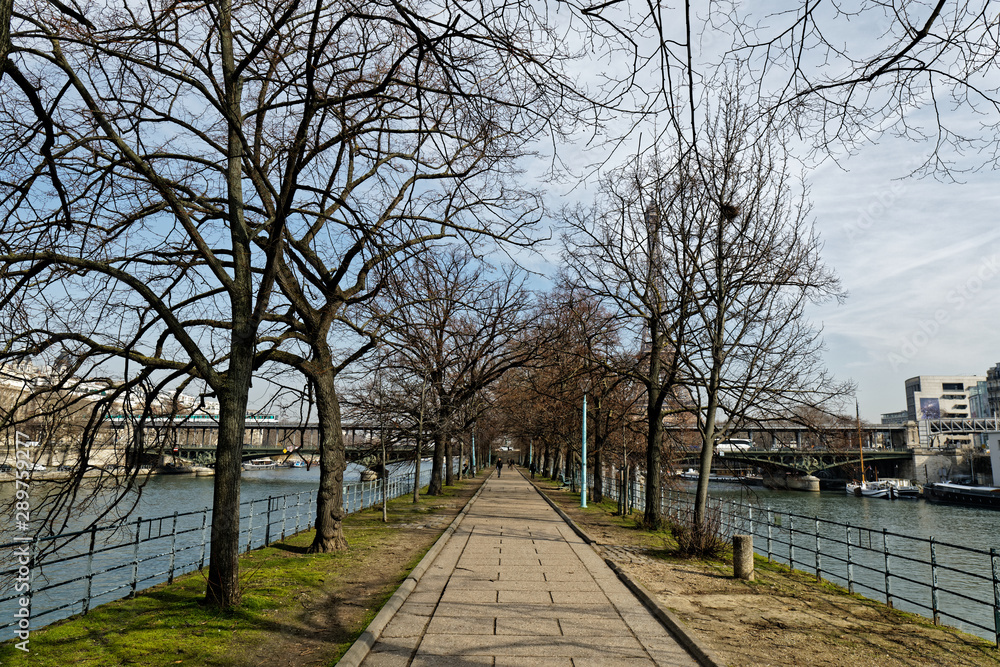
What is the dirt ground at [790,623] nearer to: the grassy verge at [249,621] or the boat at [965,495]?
the grassy verge at [249,621]

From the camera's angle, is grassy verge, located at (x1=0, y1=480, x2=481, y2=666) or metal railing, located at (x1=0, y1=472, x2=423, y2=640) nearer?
grassy verge, located at (x1=0, y1=480, x2=481, y2=666)

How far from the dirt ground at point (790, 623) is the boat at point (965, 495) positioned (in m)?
51.9

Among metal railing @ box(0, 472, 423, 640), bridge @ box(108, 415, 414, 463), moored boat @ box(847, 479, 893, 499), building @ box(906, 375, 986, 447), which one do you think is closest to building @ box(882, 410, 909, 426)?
building @ box(906, 375, 986, 447)

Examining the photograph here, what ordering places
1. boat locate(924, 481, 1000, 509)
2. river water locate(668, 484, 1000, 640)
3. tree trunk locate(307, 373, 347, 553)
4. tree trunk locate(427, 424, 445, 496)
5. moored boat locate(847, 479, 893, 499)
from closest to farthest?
river water locate(668, 484, 1000, 640)
tree trunk locate(307, 373, 347, 553)
tree trunk locate(427, 424, 445, 496)
boat locate(924, 481, 1000, 509)
moored boat locate(847, 479, 893, 499)

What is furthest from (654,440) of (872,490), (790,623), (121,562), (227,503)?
(872,490)

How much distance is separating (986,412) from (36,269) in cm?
15872

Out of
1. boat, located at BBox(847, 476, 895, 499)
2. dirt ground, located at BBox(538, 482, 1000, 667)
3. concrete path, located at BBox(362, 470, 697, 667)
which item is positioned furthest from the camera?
boat, located at BBox(847, 476, 895, 499)

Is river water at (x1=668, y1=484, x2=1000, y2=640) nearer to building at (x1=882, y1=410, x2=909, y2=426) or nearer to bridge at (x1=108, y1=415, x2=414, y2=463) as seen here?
bridge at (x1=108, y1=415, x2=414, y2=463)

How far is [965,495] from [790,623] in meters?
59.9

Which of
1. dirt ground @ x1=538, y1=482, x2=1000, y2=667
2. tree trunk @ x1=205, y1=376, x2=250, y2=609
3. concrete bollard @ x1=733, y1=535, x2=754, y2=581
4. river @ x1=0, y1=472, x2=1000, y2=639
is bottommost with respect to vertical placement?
river @ x1=0, y1=472, x2=1000, y2=639

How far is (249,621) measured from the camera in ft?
26.6

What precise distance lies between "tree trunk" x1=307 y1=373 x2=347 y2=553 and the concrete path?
7.83ft

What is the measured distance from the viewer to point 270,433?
93.4 metres

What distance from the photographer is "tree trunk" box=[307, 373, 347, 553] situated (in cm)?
1375
